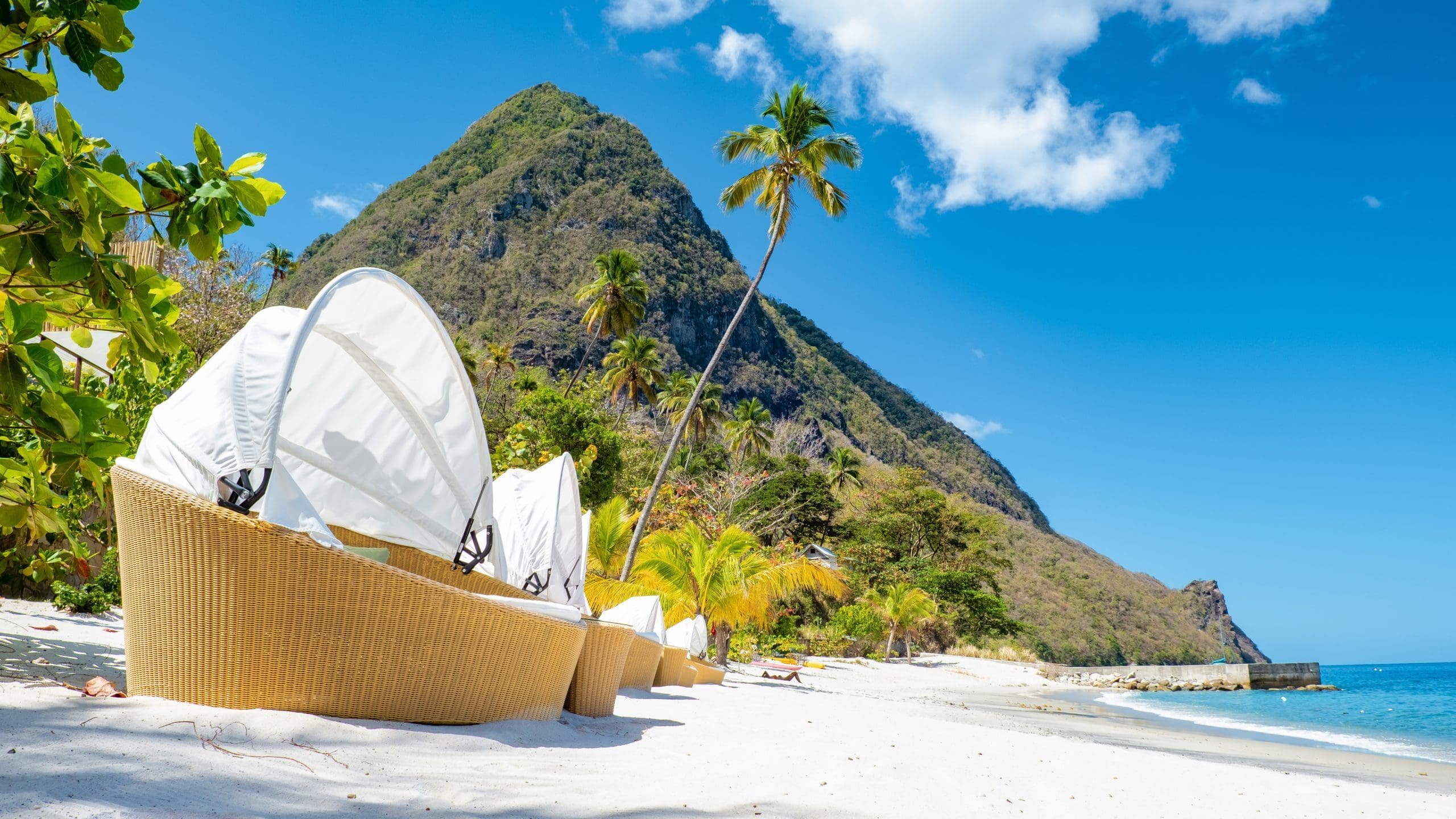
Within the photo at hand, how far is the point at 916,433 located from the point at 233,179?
108232mm

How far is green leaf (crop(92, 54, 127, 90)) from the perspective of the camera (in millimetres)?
2590

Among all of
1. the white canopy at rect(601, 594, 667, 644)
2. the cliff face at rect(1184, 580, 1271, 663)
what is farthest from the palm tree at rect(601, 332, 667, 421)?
the cliff face at rect(1184, 580, 1271, 663)

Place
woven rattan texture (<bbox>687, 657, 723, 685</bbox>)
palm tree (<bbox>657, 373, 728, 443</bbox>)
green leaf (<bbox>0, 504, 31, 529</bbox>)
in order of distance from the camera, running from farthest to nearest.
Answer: palm tree (<bbox>657, 373, 728, 443</bbox>) < woven rattan texture (<bbox>687, 657, 723, 685</bbox>) < green leaf (<bbox>0, 504, 31, 529</bbox>)

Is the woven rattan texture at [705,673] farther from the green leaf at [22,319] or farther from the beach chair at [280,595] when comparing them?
the green leaf at [22,319]

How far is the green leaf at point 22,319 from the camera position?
2482mm

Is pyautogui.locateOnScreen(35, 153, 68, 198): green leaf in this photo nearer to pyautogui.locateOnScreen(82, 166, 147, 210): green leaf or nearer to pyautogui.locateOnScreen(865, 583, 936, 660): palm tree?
pyautogui.locateOnScreen(82, 166, 147, 210): green leaf

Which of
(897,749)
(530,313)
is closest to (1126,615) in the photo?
(530,313)

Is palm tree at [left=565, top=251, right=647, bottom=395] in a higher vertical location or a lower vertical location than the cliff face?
higher

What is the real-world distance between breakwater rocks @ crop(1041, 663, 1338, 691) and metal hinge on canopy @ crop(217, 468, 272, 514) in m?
38.2

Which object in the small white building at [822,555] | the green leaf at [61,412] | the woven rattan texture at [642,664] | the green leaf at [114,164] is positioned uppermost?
the small white building at [822,555]

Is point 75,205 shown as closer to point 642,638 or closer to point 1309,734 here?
point 642,638

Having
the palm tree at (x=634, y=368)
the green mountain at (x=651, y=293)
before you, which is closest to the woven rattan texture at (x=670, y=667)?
the palm tree at (x=634, y=368)

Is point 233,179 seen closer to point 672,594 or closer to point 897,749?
point 897,749

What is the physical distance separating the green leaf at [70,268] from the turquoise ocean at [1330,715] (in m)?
16.6
